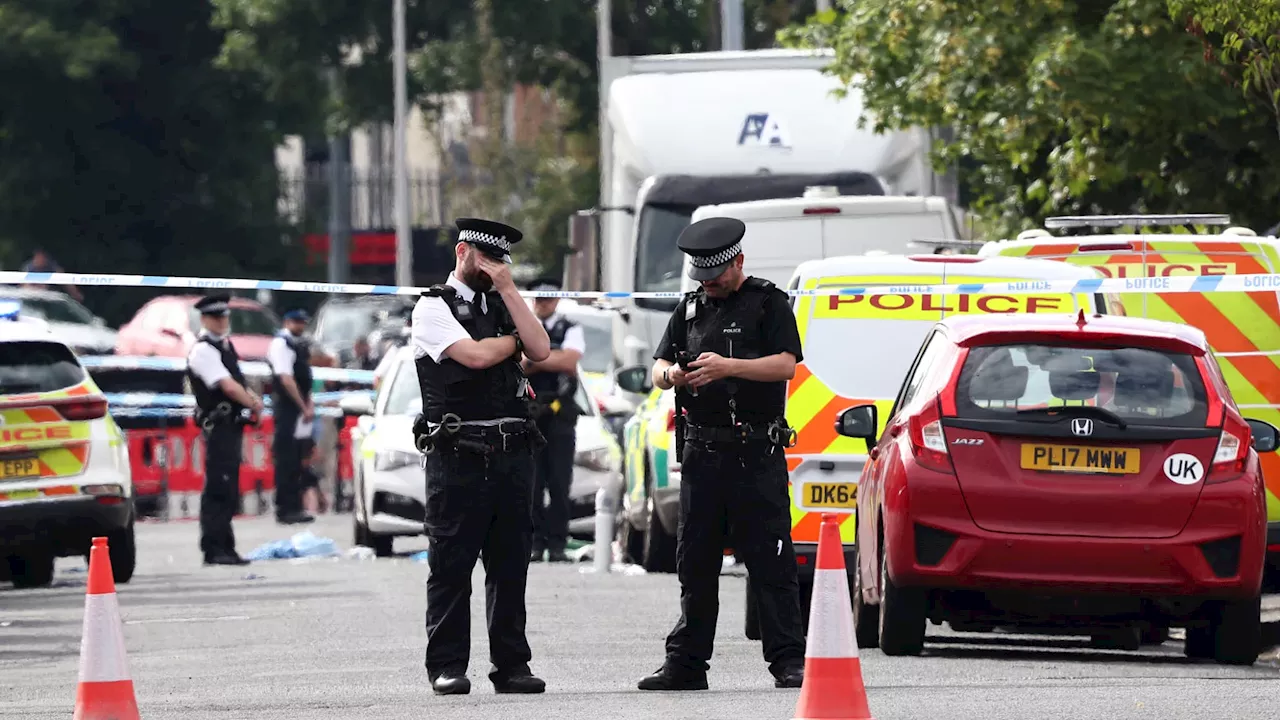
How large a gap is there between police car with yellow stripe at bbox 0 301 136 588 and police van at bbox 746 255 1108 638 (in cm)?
539

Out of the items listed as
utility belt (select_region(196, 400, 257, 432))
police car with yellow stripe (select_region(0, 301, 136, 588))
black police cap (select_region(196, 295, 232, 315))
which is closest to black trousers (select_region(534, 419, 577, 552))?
utility belt (select_region(196, 400, 257, 432))

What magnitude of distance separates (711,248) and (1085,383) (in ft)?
5.91

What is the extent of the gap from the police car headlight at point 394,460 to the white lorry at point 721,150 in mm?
3091

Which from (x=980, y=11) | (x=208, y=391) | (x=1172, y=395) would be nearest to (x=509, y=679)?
(x=1172, y=395)

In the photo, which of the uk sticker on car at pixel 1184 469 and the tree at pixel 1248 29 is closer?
the uk sticker on car at pixel 1184 469

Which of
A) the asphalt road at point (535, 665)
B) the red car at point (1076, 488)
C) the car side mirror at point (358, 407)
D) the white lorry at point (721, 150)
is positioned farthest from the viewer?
the white lorry at point (721, 150)

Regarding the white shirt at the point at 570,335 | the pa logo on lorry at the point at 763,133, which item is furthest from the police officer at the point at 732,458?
the pa logo on lorry at the point at 763,133

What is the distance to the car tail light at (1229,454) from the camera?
11.6m

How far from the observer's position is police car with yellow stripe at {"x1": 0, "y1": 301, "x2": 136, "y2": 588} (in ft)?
57.4

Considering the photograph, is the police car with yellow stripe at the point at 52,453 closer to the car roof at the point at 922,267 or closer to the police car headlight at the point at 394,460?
the police car headlight at the point at 394,460

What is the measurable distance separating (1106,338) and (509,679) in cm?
275

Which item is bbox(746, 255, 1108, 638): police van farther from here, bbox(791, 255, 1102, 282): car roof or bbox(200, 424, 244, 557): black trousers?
bbox(200, 424, 244, 557): black trousers

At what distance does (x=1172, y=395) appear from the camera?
11.8 meters

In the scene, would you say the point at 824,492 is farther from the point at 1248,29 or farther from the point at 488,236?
the point at 488,236
